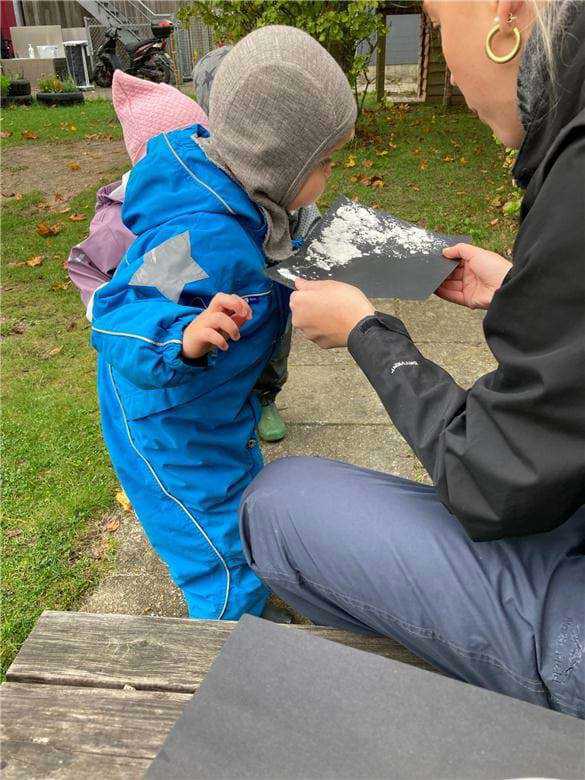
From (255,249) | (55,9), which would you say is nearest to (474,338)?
(255,249)

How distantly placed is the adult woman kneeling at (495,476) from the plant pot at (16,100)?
13.4 meters

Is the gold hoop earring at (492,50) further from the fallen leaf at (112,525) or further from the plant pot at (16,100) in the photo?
the plant pot at (16,100)

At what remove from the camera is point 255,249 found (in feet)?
6.18

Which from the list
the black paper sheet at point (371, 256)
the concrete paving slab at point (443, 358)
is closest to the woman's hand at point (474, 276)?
the black paper sheet at point (371, 256)

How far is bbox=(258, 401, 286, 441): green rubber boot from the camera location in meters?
3.03

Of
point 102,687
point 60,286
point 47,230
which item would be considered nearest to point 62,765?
point 102,687

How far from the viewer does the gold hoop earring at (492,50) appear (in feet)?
3.70

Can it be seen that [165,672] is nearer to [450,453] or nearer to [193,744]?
[193,744]

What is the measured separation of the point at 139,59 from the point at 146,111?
14.3m

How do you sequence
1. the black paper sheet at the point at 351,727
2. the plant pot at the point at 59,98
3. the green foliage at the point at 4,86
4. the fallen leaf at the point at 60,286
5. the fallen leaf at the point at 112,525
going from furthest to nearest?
the green foliage at the point at 4,86 → the plant pot at the point at 59,98 → the fallen leaf at the point at 60,286 → the fallen leaf at the point at 112,525 → the black paper sheet at the point at 351,727

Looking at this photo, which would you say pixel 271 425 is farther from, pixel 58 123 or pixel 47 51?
pixel 47 51

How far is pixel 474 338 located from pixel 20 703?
3.17m

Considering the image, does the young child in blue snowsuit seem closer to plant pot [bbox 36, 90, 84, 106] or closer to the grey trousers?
the grey trousers

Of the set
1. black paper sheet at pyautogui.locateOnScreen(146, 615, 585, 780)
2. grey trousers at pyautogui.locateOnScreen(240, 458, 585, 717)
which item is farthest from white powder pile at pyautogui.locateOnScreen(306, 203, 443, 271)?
black paper sheet at pyautogui.locateOnScreen(146, 615, 585, 780)
